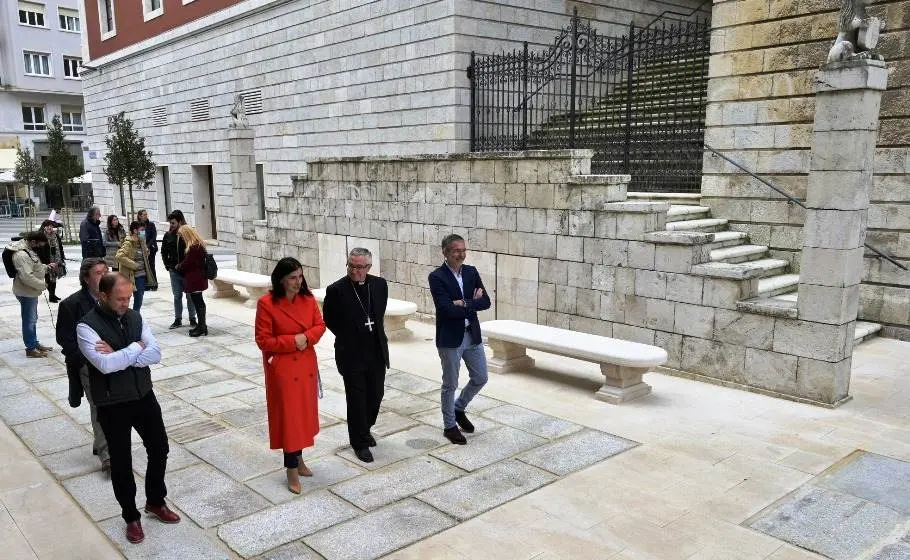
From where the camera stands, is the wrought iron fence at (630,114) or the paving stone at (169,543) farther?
the wrought iron fence at (630,114)

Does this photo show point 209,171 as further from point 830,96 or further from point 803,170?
point 830,96

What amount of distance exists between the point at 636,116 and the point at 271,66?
11.9 metres

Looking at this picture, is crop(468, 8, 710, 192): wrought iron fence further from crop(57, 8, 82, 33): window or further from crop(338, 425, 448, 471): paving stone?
crop(57, 8, 82, 33): window

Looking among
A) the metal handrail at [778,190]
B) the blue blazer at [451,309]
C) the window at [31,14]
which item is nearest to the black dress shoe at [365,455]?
the blue blazer at [451,309]

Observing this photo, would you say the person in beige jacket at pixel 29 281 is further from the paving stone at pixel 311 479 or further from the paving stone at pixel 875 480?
the paving stone at pixel 875 480

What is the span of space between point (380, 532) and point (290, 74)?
1637 centimetres

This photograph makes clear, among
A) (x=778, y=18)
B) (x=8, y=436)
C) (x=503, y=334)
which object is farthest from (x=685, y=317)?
(x=8, y=436)

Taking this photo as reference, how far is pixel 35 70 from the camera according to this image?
43.5 m

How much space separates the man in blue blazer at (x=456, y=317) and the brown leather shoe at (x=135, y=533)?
2.54 meters

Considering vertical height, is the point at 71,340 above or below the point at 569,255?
below

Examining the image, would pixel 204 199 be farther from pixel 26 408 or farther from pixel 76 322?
pixel 76 322

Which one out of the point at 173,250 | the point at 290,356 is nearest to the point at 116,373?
the point at 290,356

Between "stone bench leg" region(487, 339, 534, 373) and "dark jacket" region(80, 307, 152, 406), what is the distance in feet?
15.0

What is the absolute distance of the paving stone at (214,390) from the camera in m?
7.61
